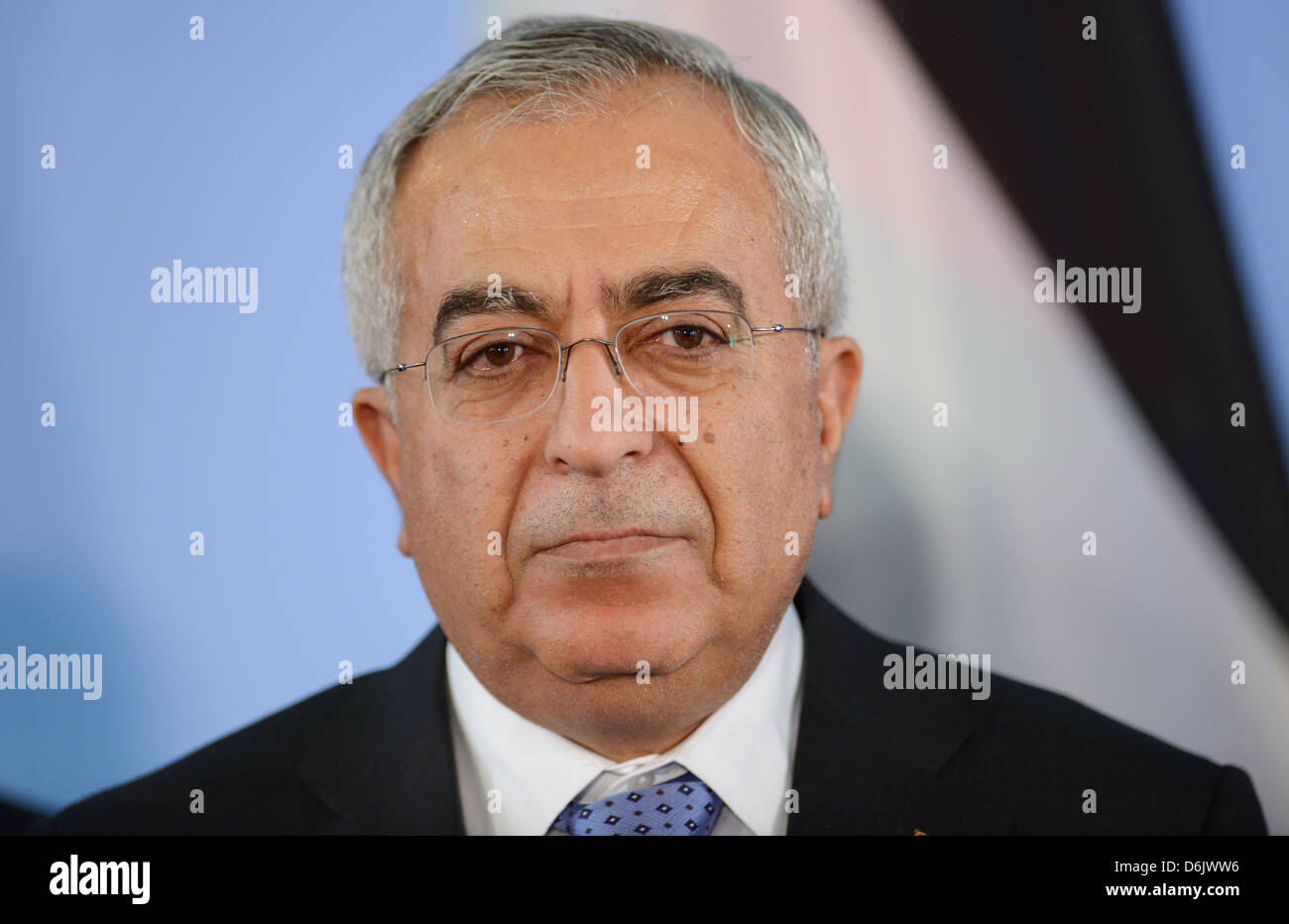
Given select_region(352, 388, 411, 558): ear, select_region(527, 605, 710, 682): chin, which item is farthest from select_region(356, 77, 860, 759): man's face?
select_region(352, 388, 411, 558): ear

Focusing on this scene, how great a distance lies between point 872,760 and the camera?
2.10 meters

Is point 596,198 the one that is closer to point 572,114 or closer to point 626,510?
point 572,114

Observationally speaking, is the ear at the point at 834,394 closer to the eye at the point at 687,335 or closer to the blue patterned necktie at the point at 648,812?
the eye at the point at 687,335

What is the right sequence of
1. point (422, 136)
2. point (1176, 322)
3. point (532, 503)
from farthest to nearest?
point (1176, 322) < point (422, 136) < point (532, 503)

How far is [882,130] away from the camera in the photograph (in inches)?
93.9

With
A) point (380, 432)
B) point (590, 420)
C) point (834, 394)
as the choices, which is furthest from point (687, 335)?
point (380, 432)

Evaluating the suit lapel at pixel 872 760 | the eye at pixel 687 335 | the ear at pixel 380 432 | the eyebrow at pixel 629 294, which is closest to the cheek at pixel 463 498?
the ear at pixel 380 432

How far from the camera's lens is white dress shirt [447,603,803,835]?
2.10 metres

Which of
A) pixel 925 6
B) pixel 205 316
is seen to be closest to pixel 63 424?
pixel 205 316

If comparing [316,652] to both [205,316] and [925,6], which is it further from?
[925,6]

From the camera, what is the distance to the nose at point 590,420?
1.91 m

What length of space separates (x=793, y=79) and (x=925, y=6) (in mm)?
302

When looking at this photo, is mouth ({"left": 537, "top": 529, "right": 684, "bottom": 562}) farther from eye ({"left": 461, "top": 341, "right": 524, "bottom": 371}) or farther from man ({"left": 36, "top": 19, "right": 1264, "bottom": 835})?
eye ({"left": 461, "top": 341, "right": 524, "bottom": 371})

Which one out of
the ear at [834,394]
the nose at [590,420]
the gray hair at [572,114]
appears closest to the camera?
the nose at [590,420]
